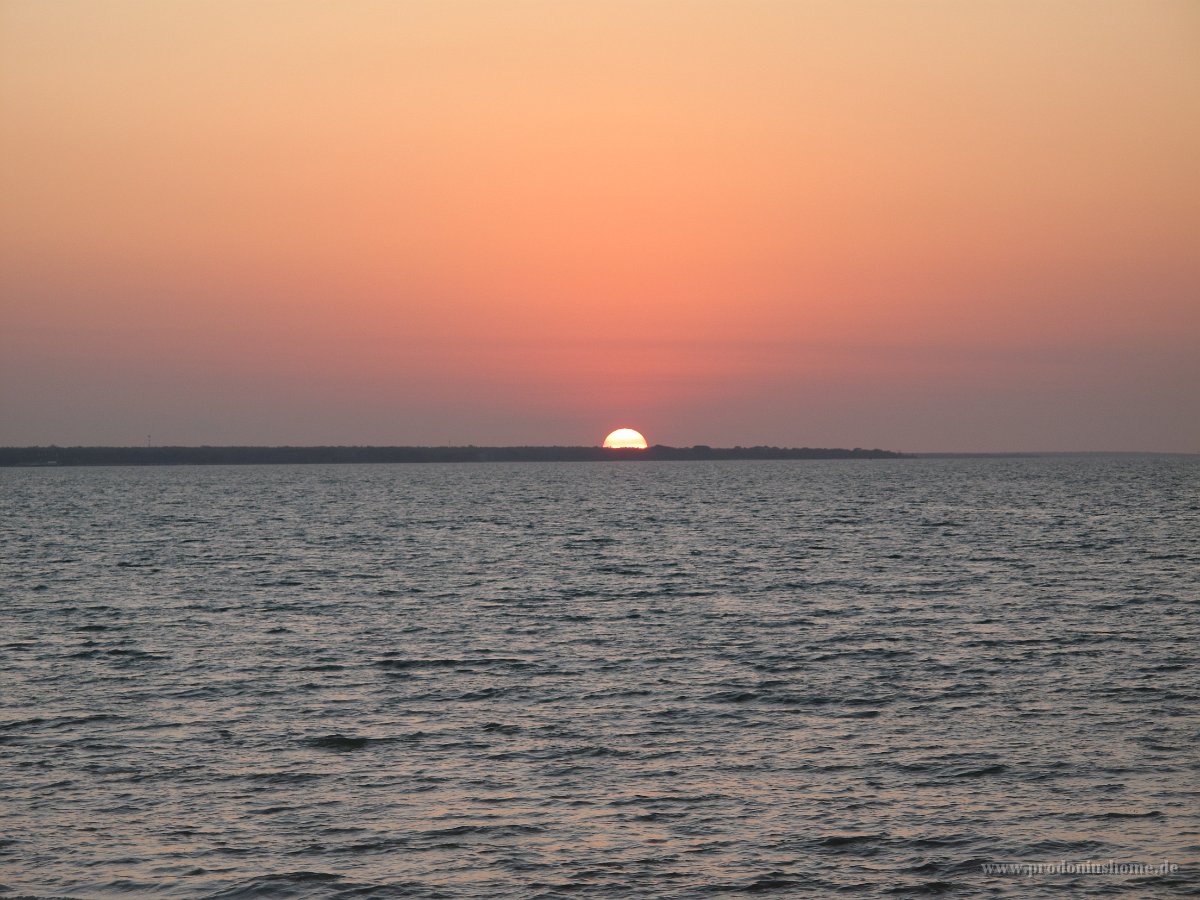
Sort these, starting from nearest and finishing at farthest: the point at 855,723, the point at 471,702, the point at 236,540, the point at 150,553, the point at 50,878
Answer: the point at 50,878 → the point at 855,723 → the point at 471,702 → the point at 150,553 → the point at 236,540

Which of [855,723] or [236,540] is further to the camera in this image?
[236,540]

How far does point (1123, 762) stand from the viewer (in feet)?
78.1

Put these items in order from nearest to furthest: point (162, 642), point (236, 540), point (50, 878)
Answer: point (50, 878)
point (162, 642)
point (236, 540)

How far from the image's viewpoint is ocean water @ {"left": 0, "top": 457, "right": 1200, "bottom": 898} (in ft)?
61.6

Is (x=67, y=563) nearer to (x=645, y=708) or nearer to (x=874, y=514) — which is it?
(x=645, y=708)

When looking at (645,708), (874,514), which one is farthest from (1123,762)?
(874,514)

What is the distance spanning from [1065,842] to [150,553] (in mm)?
66148

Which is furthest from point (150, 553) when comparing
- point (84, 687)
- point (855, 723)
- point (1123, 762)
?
point (1123, 762)

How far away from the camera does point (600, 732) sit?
26531 millimetres

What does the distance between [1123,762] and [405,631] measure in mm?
24177

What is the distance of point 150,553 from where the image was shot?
7625 centimetres

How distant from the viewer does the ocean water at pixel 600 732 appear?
18766 mm

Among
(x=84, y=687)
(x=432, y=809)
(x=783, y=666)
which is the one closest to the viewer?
(x=432, y=809)

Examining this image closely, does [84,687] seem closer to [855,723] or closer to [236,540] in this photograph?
[855,723]
